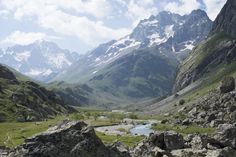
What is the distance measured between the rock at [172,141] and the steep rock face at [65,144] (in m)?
18.5

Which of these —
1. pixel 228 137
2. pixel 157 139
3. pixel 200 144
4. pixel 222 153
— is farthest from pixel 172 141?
pixel 228 137

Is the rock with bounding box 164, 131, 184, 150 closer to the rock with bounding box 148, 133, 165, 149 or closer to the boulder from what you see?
the rock with bounding box 148, 133, 165, 149

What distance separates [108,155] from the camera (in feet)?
153

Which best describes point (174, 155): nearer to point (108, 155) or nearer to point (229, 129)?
point (108, 155)

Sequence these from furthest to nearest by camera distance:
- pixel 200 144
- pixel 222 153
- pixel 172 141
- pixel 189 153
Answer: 1. pixel 172 141
2. pixel 200 144
3. pixel 189 153
4. pixel 222 153

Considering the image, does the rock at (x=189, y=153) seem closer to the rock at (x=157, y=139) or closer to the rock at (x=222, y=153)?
the rock at (x=222, y=153)

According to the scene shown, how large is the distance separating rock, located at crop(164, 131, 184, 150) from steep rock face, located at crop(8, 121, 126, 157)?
727 inches

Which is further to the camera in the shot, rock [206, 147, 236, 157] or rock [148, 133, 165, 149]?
rock [148, 133, 165, 149]

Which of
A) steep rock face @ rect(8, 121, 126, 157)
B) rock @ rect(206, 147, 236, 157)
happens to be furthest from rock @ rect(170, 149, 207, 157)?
steep rock face @ rect(8, 121, 126, 157)

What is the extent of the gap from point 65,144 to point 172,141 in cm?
2382

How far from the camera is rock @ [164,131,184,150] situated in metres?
63.2

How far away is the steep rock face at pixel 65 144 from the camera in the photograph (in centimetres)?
4344

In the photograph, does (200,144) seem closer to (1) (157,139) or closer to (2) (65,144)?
(1) (157,139)

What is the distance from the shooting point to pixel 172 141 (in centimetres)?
6450
